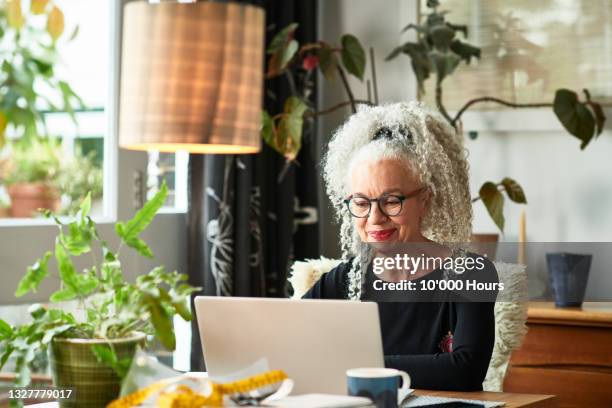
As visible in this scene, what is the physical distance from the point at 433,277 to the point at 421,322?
11 cm

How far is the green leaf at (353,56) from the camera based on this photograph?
11.4 feet

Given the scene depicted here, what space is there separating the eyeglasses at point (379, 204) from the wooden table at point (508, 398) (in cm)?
47

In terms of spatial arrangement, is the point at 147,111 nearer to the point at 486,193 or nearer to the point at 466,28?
the point at 486,193

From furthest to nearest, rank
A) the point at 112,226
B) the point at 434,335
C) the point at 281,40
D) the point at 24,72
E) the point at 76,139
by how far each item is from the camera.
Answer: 1. the point at 281,40
2. the point at 112,226
3. the point at 76,139
4. the point at 434,335
5. the point at 24,72

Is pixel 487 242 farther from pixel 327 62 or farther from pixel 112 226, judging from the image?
pixel 112 226

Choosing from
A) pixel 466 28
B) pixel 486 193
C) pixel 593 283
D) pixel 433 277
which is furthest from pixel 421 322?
pixel 466 28

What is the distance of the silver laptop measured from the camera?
57.5 inches

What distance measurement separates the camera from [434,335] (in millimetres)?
2105

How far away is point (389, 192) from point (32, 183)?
1.17 m

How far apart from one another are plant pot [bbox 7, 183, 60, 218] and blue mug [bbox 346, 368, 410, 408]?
166cm

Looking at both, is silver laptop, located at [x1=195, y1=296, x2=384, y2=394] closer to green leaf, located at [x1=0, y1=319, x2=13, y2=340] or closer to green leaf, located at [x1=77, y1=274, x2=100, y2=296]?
green leaf, located at [x1=77, y1=274, x2=100, y2=296]

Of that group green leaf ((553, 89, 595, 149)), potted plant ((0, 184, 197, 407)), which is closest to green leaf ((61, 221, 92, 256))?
potted plant ((0, 184, 197, 407))

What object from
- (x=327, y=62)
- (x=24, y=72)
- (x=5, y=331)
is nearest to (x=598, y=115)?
(x=327, y=62)

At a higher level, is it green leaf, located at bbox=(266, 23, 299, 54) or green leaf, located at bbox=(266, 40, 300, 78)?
green leaf, located at bbox=(266, 23, 299, 54)
